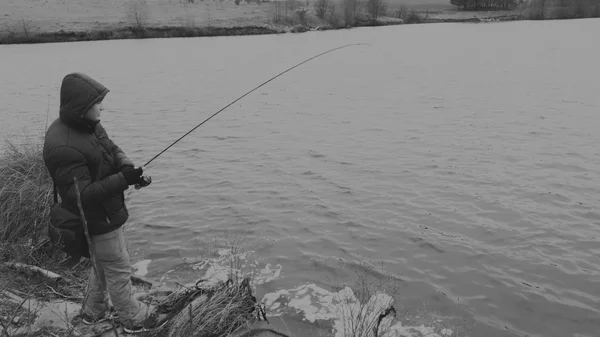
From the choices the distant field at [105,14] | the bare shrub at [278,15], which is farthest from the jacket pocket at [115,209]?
the bare shrub at [278,15]

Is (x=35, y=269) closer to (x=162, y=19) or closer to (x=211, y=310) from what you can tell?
(x=211, y=310)

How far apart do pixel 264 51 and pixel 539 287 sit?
3841 centimetres

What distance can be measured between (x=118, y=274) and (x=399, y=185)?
7080mm

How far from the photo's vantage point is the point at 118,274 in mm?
4242

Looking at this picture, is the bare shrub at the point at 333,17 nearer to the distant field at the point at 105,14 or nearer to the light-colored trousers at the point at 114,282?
the distant field at the point at 105,14

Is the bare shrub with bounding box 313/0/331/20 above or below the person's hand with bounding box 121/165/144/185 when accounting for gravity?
above

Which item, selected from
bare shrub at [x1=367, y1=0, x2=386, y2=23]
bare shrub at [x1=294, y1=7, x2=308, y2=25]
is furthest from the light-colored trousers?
bare shrub at [x1=367, y1=0, x2=386, y2=23]

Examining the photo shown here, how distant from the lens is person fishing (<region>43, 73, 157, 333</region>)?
12.0ft

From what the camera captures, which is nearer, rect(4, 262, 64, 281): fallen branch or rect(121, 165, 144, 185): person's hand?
rect(121, 165, 144, 185): person's hand

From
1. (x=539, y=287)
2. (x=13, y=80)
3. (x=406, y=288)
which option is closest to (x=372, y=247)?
(x=406, y=288)

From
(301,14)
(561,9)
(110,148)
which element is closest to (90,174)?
(110,148)

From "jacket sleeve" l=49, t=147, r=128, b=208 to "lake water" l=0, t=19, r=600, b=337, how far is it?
3.15 meters

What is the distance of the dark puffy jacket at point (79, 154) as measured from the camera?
3.64 metres

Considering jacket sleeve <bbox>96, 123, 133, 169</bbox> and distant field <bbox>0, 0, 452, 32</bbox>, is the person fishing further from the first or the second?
distant field <bbox>0, 0, 452, 32</bbox>
